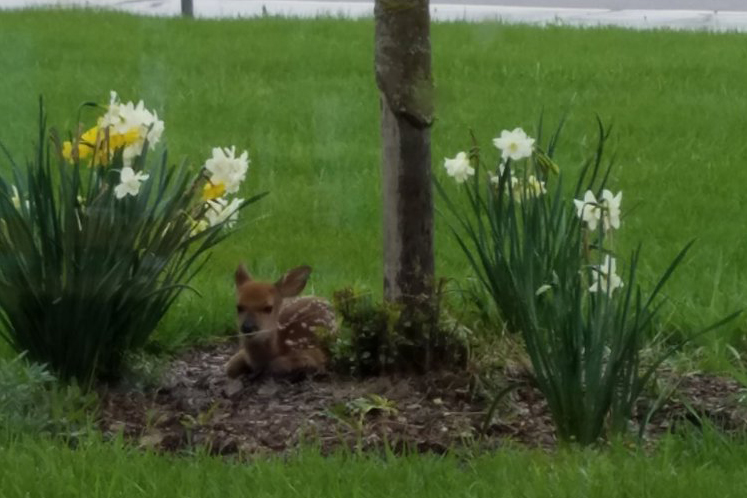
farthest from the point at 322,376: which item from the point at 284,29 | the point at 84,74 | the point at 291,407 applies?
the point at 284,29

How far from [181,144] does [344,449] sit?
4924mm

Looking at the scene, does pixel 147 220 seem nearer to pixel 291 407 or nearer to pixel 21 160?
pixel 291 407

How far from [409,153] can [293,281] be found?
62 centimetres

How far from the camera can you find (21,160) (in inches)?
341

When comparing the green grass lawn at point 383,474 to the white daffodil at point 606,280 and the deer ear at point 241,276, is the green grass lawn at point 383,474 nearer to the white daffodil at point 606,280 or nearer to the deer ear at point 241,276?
the white daffodil at point 606,280

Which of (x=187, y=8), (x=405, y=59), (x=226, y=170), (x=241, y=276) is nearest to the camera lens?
(x=405, y=59)

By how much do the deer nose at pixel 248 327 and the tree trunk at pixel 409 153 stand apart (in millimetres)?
454

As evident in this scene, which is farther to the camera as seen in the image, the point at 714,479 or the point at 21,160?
the point at 21,160

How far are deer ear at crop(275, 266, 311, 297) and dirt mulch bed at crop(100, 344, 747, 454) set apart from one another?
31 centimetres

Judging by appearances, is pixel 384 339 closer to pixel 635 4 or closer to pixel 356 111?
pixel 356 111

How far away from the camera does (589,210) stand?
14.4 feet

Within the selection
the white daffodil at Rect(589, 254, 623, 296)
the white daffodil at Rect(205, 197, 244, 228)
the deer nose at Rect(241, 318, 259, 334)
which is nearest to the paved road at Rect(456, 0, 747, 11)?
the white daffodil at Rect(205, 197, 244, 228)

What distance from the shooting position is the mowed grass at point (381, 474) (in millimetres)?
3836

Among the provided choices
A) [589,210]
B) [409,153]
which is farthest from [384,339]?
[589,210]
